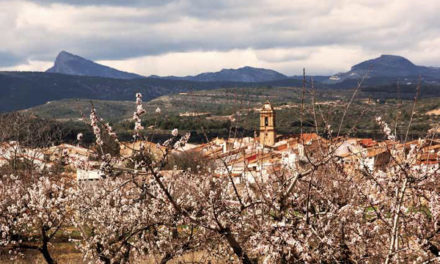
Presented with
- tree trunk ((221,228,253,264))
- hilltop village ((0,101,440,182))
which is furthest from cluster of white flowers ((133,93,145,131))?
tree trunk ((221,228,253,264))

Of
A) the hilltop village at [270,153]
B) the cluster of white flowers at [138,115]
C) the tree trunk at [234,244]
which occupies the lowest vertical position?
the tree trunk at [234,244]

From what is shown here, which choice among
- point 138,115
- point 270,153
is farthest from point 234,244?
point 270,153

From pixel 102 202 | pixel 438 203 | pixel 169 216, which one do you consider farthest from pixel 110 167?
pixel 102 202

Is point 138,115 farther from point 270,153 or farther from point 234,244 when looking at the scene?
point 270,153

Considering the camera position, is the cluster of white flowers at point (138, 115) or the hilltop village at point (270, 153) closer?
the cluster of white flowers at point (138, 115)

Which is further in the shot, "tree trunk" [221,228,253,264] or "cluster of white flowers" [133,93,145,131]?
"tree trunk" [221,228,253,264]

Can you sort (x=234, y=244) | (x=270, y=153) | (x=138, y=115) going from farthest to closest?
(x=270, y=153)
(x=234, y=244)
(x=138, y=115)

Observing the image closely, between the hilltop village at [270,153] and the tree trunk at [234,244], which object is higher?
the hilltop village at [270,153]

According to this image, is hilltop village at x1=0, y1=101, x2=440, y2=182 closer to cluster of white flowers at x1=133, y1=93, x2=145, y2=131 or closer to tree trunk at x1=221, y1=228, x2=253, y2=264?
cluster of white flowers at x1=133, y1=93, x2=145, y2=131

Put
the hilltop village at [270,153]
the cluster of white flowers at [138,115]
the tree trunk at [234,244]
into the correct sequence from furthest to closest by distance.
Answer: the hilltop village at [270,153]
the tree trunk at [234,244]
the cluster of white flowers at [138,115]

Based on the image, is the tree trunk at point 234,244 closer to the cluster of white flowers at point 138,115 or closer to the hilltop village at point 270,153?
the hilltop village at point 270,153

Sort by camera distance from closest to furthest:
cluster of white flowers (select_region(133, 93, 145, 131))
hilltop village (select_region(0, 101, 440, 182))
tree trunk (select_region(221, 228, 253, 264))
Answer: cluster of white flowers (select_region(133, 93, 145, 131)) → tree trunk (select_region(221, 228, 253, 264)) → hilltop village (select_region(0, 101, 440, 182))

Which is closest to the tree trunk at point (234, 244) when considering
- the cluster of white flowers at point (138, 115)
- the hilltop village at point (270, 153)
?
the hilltop village at point (270, 153)

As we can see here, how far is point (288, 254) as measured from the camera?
6121 mm
